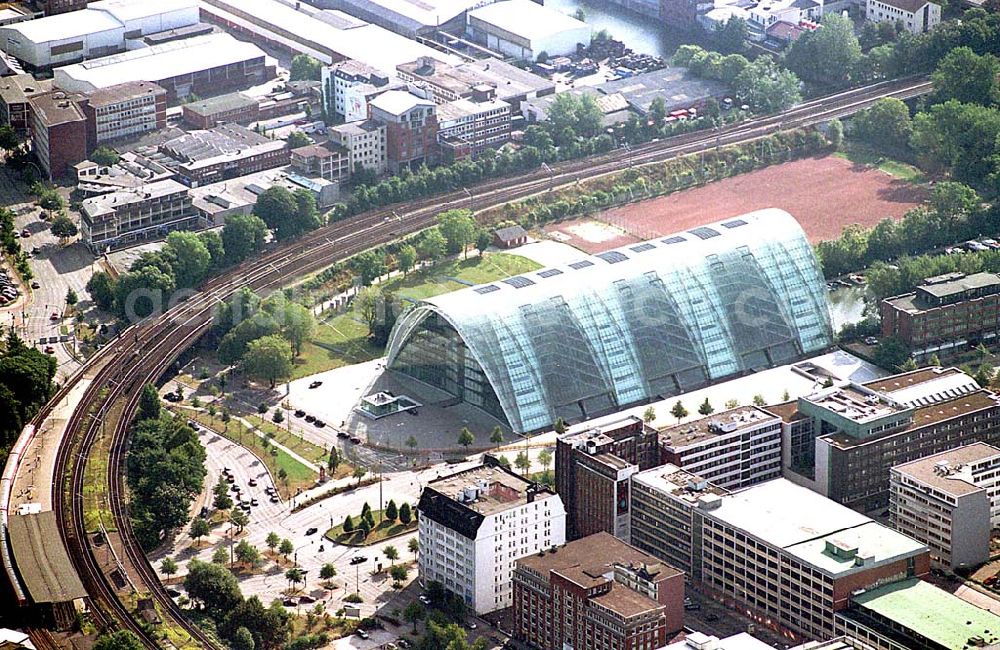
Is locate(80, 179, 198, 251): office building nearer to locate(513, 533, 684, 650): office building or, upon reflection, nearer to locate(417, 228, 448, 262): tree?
locate(417, 228, 448, 262): tree

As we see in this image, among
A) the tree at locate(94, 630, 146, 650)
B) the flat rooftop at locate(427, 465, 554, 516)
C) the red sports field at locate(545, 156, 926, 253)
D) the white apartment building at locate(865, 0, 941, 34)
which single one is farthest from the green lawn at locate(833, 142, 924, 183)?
the tree at locate(94, 630, 146, 650)

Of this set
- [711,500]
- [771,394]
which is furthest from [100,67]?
[711,500]

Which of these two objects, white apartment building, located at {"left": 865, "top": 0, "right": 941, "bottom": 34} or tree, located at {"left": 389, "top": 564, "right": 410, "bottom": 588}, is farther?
white apartment building, located at {"left": 865, "top": 0, "right": 941, "bottom": 34}

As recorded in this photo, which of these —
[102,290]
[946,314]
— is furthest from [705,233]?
[102,290]

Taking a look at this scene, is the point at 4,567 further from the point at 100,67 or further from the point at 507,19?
the point at 507,19

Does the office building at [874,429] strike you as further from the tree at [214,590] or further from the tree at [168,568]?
the tree at [168,568]

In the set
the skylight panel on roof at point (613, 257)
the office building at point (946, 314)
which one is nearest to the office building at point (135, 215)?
the skylight panel on roof at point (613, 257)
